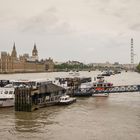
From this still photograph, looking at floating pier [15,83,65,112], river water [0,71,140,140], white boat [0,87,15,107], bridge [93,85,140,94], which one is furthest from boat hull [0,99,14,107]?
bridge [93,85,140,94]

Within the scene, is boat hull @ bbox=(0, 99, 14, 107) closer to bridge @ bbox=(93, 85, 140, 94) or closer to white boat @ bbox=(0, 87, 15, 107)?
white boat @ bbox=(0, 87, 15, 107)

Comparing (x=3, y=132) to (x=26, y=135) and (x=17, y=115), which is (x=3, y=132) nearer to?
(x=26, y=135)

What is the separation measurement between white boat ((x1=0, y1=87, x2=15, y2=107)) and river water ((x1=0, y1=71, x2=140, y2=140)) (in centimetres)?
130

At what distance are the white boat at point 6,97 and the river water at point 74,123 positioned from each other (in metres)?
1.30

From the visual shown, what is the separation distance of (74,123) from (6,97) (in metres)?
12.9

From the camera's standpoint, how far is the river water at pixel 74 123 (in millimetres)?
29856

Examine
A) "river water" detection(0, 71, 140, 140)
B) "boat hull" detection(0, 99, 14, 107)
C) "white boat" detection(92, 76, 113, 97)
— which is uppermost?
"white boat" detection(92, 76, 113, 97)

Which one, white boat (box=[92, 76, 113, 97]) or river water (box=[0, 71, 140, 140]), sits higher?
white boat (box=[92, 76, 113, 97])

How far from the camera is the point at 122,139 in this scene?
94.0ft

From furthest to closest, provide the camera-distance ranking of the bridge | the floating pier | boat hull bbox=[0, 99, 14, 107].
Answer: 1. the bridge
2. boat hull bbox=[0, 99, 14, 107]
3. the floating pier

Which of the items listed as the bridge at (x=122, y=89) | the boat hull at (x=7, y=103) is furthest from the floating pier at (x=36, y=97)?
the bridge at (x=122, y=89)

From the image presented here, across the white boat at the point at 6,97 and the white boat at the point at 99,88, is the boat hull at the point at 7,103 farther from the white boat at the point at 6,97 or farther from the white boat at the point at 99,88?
the white boat at the point at 99,88

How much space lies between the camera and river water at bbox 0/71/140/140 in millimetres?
29856

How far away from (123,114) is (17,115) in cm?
1172
